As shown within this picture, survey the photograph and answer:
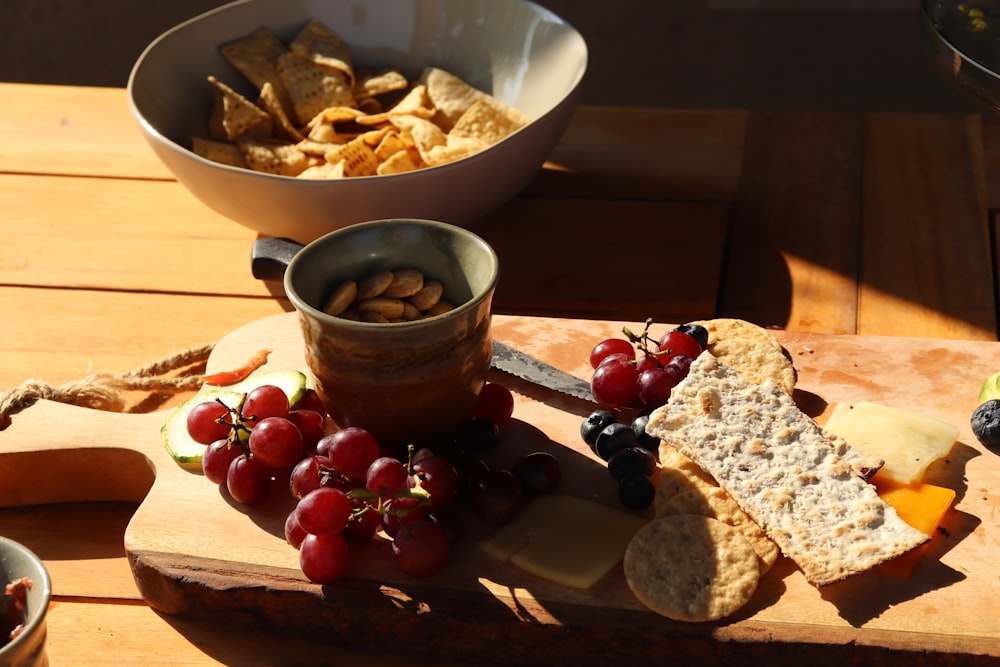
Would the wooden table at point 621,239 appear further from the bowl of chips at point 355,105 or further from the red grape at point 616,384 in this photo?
the red grape at point 616,384

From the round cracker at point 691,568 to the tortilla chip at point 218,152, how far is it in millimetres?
934

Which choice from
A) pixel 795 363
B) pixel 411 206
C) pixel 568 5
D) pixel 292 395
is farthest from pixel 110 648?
pixel 568 5

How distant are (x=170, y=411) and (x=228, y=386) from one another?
0.24ft

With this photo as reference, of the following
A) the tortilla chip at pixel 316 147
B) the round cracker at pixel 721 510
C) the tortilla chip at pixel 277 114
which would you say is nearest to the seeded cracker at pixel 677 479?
the round cracker at pixel 721 510

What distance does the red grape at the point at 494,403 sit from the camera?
1.19 metres

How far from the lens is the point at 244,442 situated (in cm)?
112

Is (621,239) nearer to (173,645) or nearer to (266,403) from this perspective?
(266,403)

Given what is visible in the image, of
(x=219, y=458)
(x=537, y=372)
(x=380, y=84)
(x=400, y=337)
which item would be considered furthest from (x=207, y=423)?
(x=380, y=84)

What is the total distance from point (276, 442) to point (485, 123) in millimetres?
758

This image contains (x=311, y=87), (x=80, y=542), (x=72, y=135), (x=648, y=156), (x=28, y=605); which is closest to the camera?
→ (x=28, y=605)

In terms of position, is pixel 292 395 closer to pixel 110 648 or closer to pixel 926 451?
pixel 110 648

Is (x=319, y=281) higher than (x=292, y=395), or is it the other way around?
(x=319, y=281)

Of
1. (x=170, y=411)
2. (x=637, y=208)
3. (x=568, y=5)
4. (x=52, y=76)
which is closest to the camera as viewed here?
(x=170, y=411)

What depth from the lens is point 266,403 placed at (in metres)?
1.14
